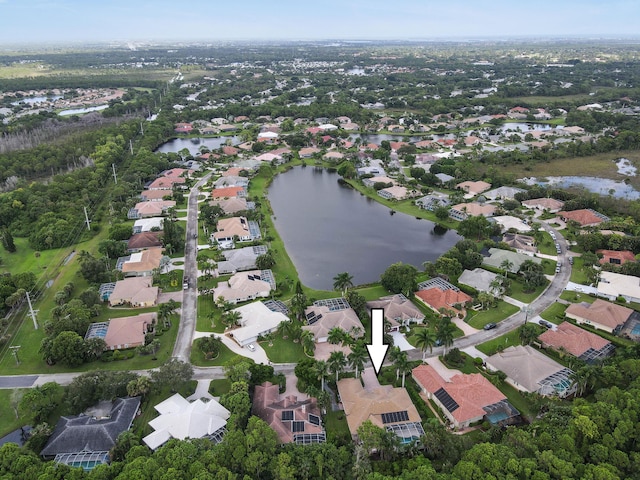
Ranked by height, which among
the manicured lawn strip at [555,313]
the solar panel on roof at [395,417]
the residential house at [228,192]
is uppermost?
the residential house at [228,192]

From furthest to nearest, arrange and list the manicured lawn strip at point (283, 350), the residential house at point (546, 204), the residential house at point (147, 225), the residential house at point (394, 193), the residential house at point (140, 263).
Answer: the residential house at point (394, 193) → the residential house at point (546, 204) → the residential house at point (147, 225) → the residential house at point (140, 263) → the manicured lawn strip at point (283, 350)

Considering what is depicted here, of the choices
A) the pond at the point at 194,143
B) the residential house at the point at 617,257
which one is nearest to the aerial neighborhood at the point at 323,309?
the residential house at the point at 617,257

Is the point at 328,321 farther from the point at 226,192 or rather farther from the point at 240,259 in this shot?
the point at 226,192

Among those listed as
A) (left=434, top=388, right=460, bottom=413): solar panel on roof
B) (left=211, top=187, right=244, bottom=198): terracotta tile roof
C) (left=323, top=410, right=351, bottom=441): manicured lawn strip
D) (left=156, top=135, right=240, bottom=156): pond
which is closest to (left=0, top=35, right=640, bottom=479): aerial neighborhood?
(left=434, top=388, right=460, bottom=413): solar panel on roof

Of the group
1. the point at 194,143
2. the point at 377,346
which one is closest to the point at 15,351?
the point at 377,346

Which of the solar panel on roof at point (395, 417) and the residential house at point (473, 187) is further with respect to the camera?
the residential house at point (473, 187)

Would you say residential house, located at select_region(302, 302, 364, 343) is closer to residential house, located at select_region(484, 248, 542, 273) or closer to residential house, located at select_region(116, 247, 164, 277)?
residential house, located at select_region(484, 248, 542, 273)

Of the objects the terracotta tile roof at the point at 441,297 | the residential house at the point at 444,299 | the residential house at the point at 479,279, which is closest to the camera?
the residential house at the point at 444,299

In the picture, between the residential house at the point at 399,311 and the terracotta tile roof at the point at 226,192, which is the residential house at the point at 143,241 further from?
the residential house at the point at 399,311
